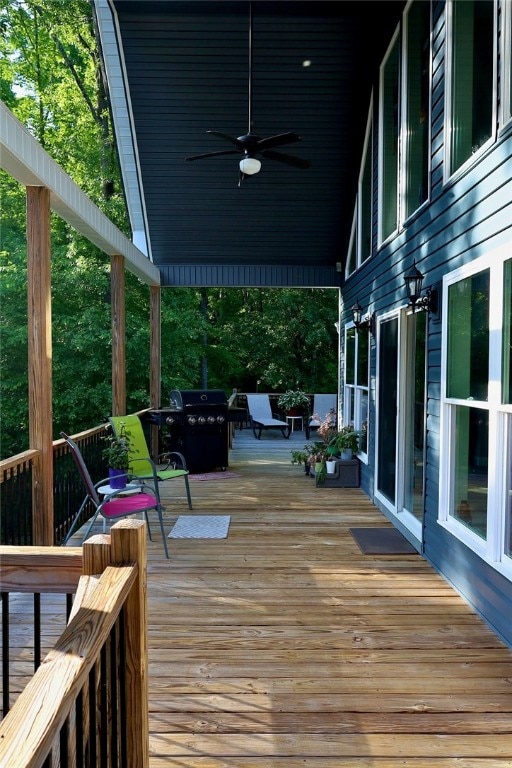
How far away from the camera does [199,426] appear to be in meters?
7.59

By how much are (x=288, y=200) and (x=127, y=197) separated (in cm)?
235

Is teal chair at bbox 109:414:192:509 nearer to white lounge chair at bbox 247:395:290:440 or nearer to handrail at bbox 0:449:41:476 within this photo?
handrail at bbox 0:449:41:476

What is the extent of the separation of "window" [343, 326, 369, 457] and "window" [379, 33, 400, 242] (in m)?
1.59

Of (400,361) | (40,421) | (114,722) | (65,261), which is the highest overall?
(65,261)

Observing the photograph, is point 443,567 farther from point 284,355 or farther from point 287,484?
point 284,355

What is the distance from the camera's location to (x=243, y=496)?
21.0 feet

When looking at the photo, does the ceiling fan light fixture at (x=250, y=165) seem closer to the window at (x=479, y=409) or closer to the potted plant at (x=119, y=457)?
the window at (x=479, y=409)

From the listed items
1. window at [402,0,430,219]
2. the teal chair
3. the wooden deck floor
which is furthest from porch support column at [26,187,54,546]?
window at [402,0,430,219]

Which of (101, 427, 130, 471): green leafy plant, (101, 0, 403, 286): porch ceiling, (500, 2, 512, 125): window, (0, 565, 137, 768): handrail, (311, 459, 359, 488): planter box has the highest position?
(101, 0, 403, 286): porch ceiling

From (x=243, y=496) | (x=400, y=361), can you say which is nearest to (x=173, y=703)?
(x=400, y=361)

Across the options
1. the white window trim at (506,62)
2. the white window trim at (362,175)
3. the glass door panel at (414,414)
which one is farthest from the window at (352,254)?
the white window trim at (506,62)

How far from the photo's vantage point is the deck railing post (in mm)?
1484

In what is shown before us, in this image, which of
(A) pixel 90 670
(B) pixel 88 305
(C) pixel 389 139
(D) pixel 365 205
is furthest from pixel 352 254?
(A) pixel 90 670

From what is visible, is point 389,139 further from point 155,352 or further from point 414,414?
point 155,352
